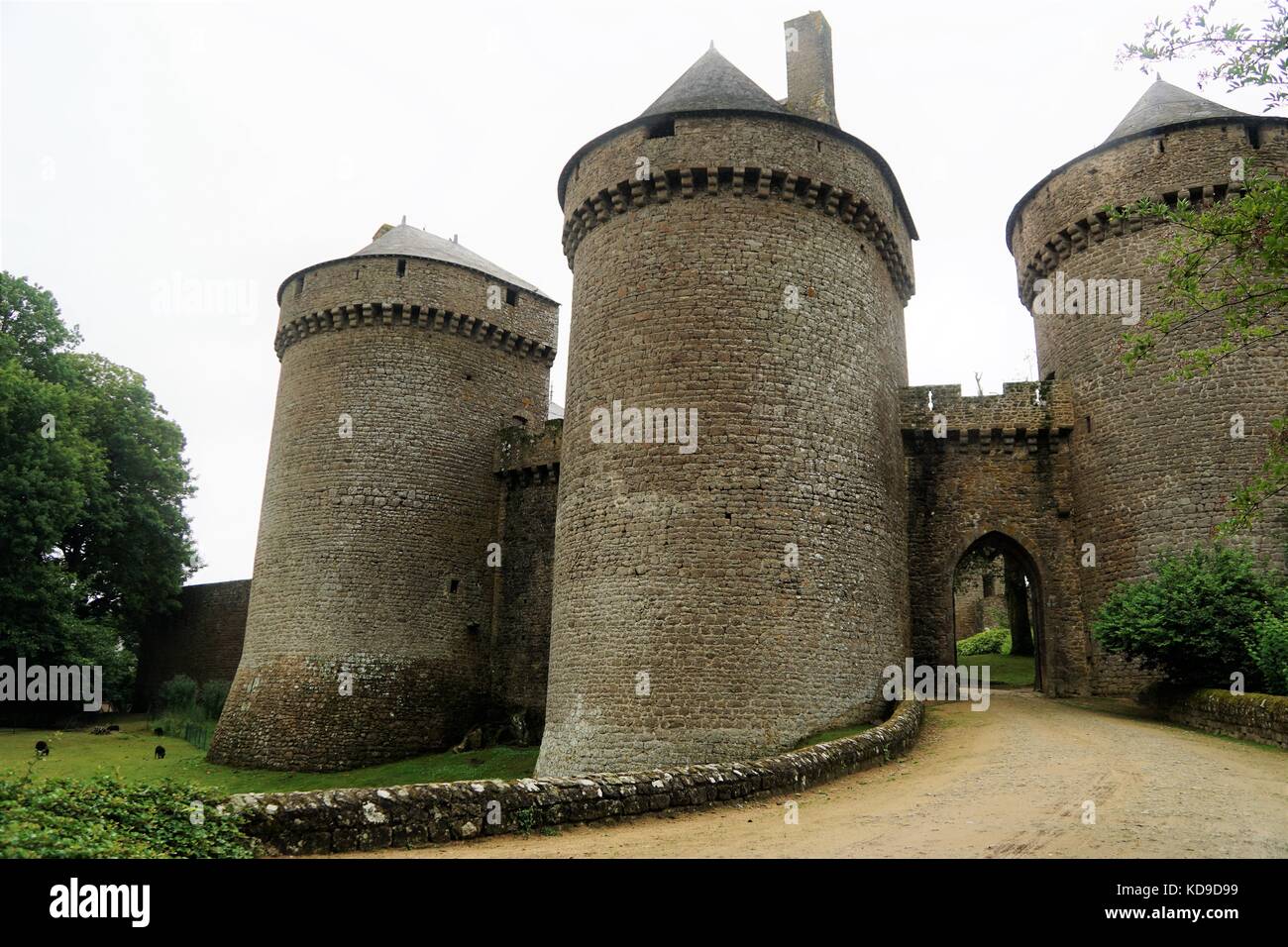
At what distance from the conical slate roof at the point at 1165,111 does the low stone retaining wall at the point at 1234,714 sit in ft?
37.3

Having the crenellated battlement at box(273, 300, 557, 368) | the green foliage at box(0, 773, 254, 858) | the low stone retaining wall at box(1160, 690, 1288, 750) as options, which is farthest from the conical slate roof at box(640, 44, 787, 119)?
the green foliage at box(0, 773, 254, 858)

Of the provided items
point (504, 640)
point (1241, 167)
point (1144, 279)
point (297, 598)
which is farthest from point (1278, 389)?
point (297, 598)

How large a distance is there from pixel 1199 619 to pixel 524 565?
13.9 m

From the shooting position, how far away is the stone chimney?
18188 mm

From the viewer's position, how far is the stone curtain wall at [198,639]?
95.9 ft

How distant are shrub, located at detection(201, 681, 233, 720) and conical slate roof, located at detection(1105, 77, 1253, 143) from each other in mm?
27420

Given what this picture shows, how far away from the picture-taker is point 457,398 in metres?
21.8

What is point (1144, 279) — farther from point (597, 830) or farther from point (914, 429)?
point (597, 830)

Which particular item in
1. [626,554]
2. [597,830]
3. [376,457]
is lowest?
[597,830]

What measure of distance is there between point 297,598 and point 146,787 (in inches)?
565

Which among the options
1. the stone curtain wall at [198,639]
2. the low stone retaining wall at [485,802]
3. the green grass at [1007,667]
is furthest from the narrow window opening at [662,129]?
the stone curtain wall at [198,639]

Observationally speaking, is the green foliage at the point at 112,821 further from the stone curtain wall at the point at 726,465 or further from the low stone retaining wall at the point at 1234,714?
the low stone retaining wall at the point at 1234,714

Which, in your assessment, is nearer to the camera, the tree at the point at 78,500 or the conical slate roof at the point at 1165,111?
the conical slate roof at the point at 1165,111
